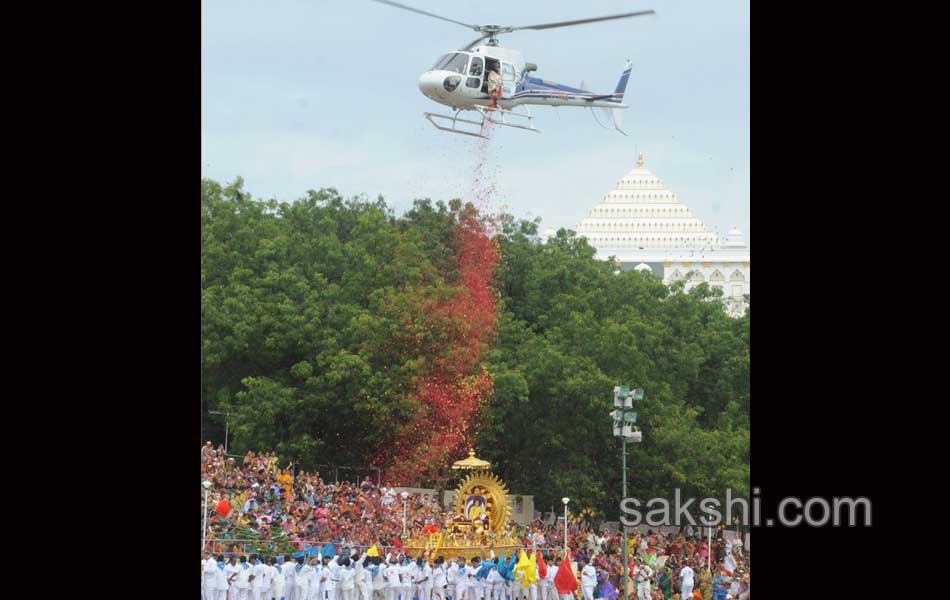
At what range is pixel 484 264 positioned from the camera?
46344mm

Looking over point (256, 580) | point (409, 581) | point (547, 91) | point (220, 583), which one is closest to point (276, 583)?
point (256, 580)

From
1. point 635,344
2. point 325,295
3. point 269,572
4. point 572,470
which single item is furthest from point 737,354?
point 269,572

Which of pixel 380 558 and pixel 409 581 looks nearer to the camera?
pixel 409 581

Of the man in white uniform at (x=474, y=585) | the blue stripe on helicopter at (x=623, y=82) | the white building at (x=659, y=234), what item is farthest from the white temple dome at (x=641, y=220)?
the man in white uniform at (x=474, y=585)

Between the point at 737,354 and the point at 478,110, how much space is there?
11.9m

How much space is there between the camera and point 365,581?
26.9 meters

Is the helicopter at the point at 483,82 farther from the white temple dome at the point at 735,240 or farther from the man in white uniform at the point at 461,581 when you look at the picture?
the white temple dome at the point at 735,240

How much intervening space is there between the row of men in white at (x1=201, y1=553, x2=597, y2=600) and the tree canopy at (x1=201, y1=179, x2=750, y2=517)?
1249 centimetres

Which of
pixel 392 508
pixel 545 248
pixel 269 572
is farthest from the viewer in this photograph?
pixel 545 248

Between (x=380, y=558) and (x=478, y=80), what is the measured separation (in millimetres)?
13396

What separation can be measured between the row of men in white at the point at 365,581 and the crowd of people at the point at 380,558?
2 cm

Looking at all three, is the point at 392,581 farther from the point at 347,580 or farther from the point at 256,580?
the point at 256,580

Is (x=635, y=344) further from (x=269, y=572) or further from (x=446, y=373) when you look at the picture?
(x=269, y=572)

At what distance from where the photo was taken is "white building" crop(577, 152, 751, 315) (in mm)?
98875
